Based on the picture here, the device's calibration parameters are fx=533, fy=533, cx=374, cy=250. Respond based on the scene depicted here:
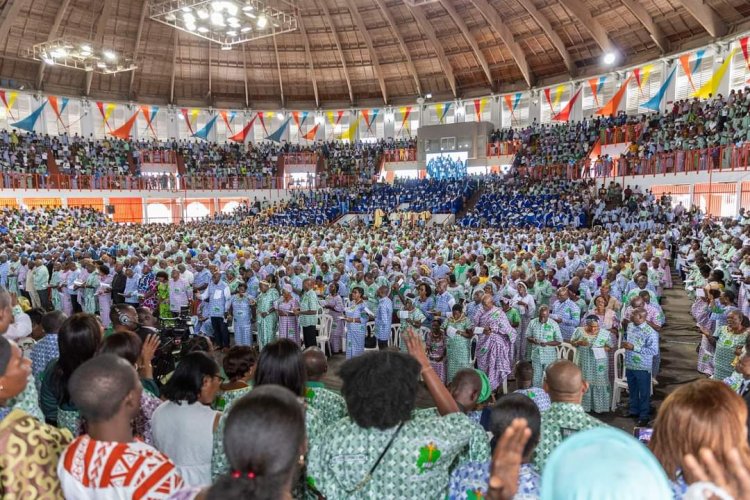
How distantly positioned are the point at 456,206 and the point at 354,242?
13.2 m

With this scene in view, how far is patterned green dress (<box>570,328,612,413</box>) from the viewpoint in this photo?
20.1 feet

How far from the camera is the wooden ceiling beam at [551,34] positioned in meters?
28.4

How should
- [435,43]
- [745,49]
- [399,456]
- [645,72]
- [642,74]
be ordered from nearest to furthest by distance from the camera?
[399,456]
[745,49]
[645,72]
[642,74]
[435,43]

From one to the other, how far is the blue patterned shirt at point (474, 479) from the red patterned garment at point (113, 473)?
3.73 ft

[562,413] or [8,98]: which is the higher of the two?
[8,98]

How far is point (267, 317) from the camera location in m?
8.77

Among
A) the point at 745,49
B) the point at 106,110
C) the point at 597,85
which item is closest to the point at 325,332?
the point at 745,49

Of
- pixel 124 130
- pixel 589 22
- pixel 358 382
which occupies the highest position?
pixel 589 22

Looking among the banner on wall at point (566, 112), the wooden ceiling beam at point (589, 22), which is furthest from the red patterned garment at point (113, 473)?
the banner on wall at point (566, 112)

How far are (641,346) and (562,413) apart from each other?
11.7 feet

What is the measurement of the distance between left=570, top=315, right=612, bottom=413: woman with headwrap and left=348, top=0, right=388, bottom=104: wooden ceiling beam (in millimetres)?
29795

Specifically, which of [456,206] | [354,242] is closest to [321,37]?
[456,206]

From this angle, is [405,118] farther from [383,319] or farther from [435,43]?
[383,319]

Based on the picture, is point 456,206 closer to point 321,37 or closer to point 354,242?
point 354,242
